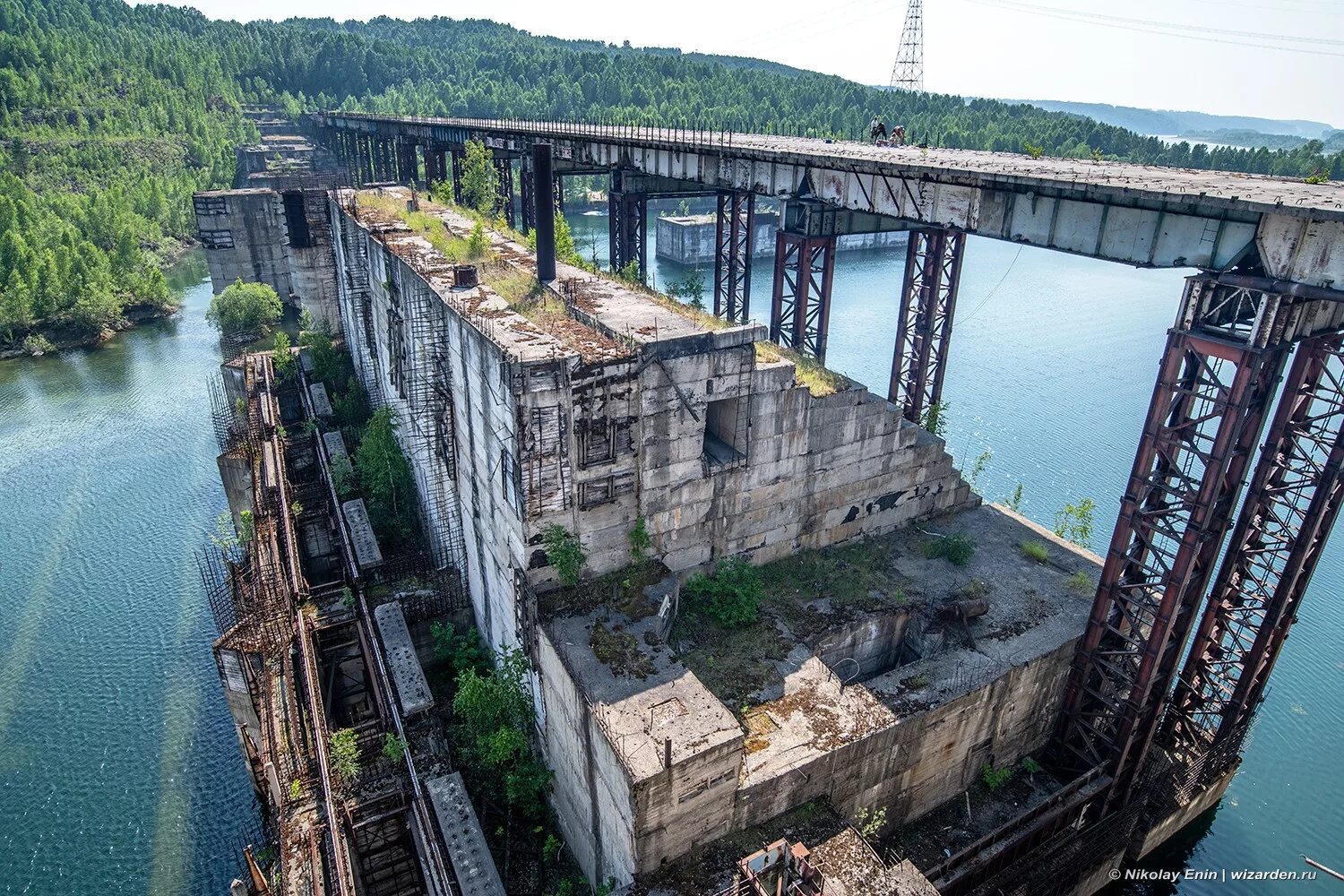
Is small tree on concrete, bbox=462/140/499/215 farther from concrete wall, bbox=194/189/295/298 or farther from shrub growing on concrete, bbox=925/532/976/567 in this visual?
concrete wall, bbox=194/189/295/298

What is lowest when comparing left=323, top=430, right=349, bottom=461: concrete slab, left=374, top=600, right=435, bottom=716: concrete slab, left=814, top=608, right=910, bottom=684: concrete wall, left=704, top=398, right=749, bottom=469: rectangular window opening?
left=323, top=430, right=349, bottom=461: concrete slab

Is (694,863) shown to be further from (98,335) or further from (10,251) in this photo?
(10,251)

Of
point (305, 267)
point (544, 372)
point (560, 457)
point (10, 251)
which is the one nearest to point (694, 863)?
point (560, 457)

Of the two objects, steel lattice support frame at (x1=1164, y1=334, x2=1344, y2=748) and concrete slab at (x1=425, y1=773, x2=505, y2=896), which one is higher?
steel lattice support frame at (x1=1164, y1=334, x2=1344, y2=748)

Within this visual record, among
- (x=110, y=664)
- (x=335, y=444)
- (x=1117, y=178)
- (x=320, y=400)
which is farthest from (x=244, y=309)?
(x=1117, y=178)

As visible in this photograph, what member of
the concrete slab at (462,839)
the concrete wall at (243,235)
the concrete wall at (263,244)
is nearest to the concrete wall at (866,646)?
the concrete slab at (462,839)

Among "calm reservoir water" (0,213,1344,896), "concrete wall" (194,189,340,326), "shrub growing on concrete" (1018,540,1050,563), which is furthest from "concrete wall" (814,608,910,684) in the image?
"concrete wall" (194,189,340,326)
